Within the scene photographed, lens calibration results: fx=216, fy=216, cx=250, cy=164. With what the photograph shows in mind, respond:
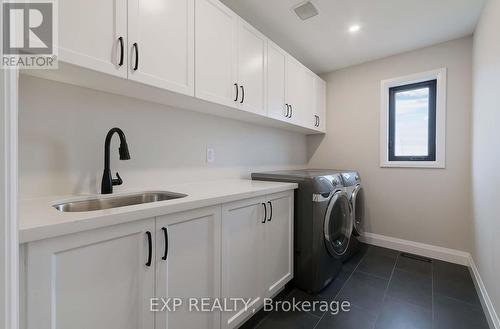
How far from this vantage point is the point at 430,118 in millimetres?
2490

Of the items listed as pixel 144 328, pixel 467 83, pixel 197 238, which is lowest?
pixel 144 328

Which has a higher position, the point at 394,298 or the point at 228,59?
the point at 228,59

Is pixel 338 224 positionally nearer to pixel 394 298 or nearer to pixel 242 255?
pixel 394 298

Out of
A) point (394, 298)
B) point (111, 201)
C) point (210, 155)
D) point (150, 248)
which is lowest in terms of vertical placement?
point (394, 298)

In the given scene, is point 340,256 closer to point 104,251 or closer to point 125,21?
point 104,251

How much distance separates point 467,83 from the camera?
2.21 m

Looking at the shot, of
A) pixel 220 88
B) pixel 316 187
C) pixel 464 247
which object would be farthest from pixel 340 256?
pixel 220 88

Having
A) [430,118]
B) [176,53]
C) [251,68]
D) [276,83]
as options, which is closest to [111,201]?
[176,53]

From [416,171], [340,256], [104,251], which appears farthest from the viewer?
[416,171]

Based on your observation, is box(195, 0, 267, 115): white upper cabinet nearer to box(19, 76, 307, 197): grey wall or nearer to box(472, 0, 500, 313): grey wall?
box(19, 76, 307, 197): grey wall

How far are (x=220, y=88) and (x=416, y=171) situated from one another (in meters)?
2.45

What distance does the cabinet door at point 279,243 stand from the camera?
1.54 metres

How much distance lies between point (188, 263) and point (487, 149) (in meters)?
2.18

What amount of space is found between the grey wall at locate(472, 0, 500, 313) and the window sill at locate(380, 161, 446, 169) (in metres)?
0.34
